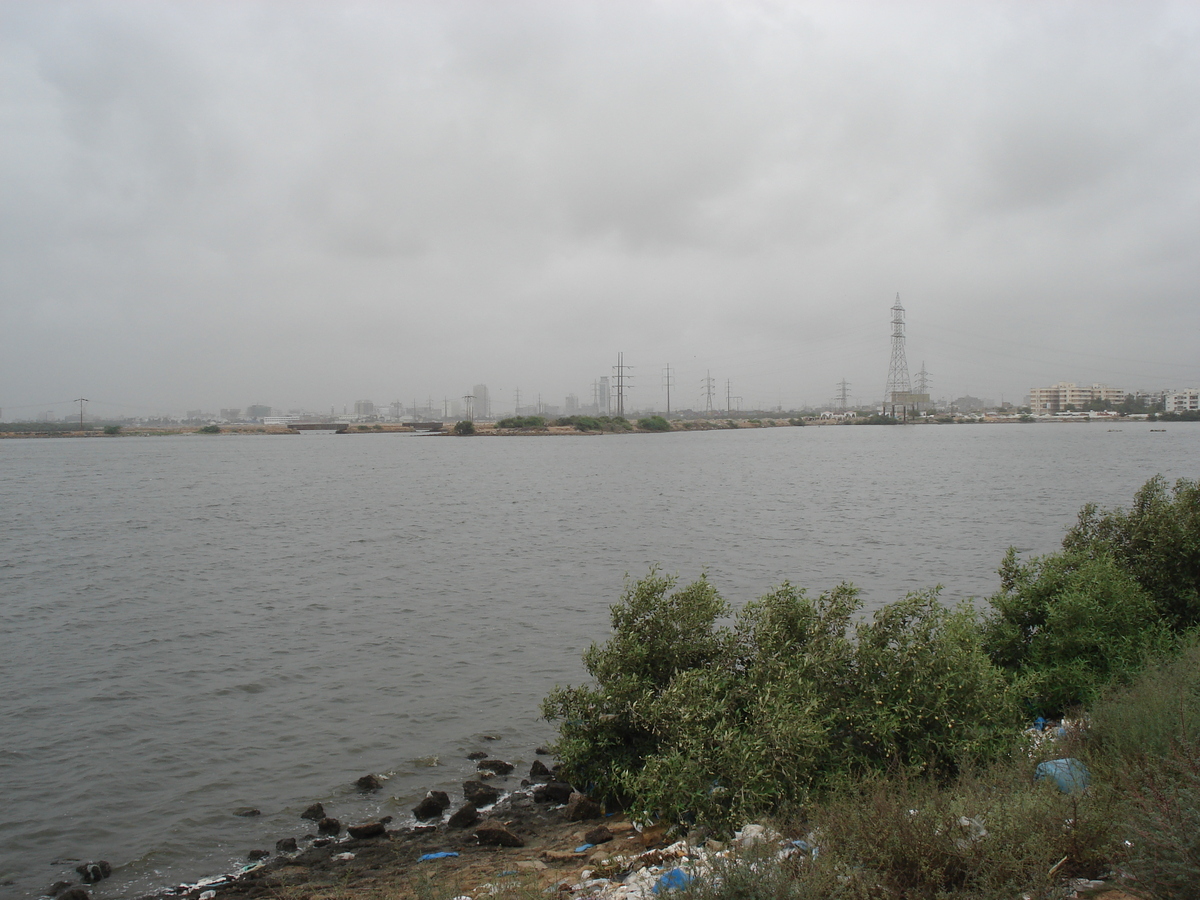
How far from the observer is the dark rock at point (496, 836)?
10.9 meters

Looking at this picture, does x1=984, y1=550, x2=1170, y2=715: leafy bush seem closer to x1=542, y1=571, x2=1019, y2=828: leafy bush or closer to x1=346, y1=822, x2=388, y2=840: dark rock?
x1=542, y1=571, x2=1019, y2=828: leafy bush

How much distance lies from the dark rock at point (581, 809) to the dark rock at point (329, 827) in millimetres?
3549

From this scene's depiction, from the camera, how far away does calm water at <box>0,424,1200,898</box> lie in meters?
13.5

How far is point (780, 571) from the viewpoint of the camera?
30.8 m

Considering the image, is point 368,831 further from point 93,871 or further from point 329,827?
point 93,871

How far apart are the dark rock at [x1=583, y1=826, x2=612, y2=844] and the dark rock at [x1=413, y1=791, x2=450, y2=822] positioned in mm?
2902

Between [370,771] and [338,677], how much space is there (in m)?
5.76

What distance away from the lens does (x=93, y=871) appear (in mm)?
11039

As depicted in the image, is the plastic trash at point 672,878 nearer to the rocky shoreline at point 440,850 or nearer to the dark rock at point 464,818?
the rocky shoreline at point 440,850

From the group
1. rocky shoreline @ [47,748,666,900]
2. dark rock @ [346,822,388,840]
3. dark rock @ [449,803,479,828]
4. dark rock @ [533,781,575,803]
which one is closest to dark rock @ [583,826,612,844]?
rocky shoreline @ [47,748,666,900]

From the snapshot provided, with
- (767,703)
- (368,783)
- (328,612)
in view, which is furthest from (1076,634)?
(328,612)

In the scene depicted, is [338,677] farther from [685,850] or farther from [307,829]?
[685,850]

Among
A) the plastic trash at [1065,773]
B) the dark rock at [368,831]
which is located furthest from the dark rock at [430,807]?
the plastic trash at [1065,773]

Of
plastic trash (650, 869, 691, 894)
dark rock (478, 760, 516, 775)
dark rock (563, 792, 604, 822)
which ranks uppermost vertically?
plastic trash (650, 869, 691, 894)
